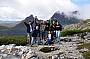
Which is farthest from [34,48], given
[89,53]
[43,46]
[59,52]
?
[89,53]

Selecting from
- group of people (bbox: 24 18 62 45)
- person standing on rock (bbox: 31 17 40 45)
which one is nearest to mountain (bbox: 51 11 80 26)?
group of people (bbox: 24 18 62 45)

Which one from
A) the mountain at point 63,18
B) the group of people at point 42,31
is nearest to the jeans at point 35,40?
the group of people at point 42,31

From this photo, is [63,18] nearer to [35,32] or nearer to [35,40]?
[35,40]

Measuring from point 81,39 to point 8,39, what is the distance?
8165 millimetres

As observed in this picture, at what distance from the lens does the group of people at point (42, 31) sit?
36.5m

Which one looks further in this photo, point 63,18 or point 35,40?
point 63,18

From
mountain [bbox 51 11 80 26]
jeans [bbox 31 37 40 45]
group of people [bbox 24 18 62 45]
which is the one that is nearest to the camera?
group of people [bbox 24 18 62 45]

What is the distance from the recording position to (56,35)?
1467 inches

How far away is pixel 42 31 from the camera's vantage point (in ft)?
121

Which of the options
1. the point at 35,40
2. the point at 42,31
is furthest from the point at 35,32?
A: the point at 35,40

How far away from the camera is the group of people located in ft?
120

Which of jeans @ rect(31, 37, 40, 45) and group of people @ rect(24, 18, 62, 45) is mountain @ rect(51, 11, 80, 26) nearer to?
group of people @ rect(24, 18, 62, 45)

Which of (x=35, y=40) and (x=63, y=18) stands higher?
(x=63, y=18)

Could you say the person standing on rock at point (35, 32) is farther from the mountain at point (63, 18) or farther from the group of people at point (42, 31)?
the mountain at point (63, 18)
